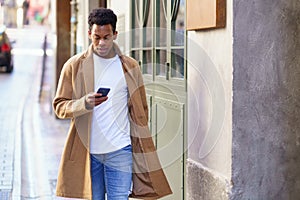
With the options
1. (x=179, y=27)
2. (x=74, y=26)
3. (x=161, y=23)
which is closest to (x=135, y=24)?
(x=161, y=23)

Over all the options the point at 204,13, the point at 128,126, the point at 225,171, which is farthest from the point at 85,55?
the point at 225,171

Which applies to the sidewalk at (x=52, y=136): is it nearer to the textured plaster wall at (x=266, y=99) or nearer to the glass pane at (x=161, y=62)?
the glass pane at (x=161, y=62)

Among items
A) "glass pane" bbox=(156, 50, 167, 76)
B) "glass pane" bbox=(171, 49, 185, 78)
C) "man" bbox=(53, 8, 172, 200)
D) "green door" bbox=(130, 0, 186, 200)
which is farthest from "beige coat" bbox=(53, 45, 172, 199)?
"glass pane" bbox=(156, 50, 167, 76)

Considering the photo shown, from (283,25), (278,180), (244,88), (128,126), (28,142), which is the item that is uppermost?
(283,25)

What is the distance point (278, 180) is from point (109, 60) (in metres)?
1.45

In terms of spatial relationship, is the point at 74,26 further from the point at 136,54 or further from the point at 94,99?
the point at 94,99

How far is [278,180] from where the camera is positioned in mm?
4414

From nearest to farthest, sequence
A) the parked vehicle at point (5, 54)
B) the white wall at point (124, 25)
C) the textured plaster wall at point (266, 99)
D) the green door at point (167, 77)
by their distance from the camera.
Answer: the textured plaster wall at point (266, 99), the green door at point (167, 77), the white wall at point (124, 25), the parked vehicle at point (5, 54)

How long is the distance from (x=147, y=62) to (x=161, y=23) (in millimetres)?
729

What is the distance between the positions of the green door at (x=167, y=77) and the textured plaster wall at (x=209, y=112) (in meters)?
0.52

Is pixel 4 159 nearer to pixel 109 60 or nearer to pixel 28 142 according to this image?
pixel 28 142

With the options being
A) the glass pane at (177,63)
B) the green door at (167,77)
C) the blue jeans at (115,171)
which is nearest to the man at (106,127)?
the blue jeans at (115,171)

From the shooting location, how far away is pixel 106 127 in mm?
4383

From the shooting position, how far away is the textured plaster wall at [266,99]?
168 inches
